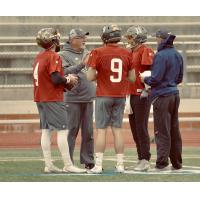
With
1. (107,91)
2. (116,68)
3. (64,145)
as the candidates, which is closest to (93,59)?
(116,68)

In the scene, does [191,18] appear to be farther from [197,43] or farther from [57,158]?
[57,158]

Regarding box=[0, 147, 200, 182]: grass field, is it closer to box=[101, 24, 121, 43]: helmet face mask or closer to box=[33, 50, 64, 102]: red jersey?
box=[33, 50, 64, 102]: red jersey

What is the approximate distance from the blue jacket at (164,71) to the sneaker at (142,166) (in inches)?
37.2

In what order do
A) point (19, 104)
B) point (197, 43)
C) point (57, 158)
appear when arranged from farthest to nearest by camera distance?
point (197, 43)
point (19, 104)
point (57, 158)

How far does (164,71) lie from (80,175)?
5.87ft

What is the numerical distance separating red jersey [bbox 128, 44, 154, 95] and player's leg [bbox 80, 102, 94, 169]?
67 centimetres

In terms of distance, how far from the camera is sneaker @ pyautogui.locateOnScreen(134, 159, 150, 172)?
1397 cm

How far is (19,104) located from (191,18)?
7.46 meters

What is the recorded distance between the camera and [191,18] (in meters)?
30.6

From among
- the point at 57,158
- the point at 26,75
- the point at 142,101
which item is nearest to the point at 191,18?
the point at 26,75

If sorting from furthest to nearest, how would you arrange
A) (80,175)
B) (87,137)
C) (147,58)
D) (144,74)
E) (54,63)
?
(87,137), (147,58), (144,74), (54,63), (80,175)

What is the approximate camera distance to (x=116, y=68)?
44.1ft

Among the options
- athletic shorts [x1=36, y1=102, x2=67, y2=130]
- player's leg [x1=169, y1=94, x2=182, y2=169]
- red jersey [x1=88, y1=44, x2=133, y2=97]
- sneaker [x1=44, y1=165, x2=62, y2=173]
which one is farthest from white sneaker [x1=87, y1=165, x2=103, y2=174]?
player's leg [x1=169, y1=94, x2=182, y2=169]

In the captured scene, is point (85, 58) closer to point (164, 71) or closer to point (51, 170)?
point (164, 71)
